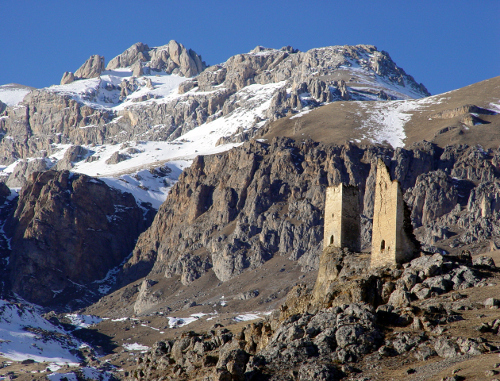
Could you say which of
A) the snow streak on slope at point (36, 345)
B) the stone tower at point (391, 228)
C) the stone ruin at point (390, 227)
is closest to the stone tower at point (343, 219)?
the stone ruin at point (390, 227)

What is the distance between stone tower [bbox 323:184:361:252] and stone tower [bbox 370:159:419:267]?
9468mm

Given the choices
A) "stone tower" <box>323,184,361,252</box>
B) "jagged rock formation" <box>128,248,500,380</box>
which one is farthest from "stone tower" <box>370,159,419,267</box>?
"stone tower" <box>323,184,361,252</box>

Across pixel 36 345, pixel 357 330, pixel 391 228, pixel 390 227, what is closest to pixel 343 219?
pixel 390 227

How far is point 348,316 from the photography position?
43.9 metres

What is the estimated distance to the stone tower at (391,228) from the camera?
50438mm

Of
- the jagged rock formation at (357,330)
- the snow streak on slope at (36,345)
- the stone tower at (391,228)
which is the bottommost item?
the snow streak on slope at (36,345)

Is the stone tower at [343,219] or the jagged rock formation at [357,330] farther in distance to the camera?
the stone tower at [343,219]

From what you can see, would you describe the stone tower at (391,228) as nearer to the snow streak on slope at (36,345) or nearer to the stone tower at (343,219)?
the stone tower at (343,219)

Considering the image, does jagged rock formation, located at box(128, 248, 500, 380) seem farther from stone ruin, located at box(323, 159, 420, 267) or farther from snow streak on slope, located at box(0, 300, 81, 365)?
snow streak on slope, located at box(0, 300, 81, 365)

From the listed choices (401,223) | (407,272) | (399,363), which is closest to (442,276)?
(407,272)

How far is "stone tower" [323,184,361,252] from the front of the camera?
62.2 meters

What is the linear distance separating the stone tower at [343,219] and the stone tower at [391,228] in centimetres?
947

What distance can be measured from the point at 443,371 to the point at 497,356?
278 centimetres

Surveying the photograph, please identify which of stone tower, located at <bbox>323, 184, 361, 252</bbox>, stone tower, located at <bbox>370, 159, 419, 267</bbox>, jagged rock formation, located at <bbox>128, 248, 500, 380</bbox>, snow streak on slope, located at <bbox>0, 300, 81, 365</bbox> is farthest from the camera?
snow streak on slope, located at <bbox>0, 300, 81, 365</bbox>
